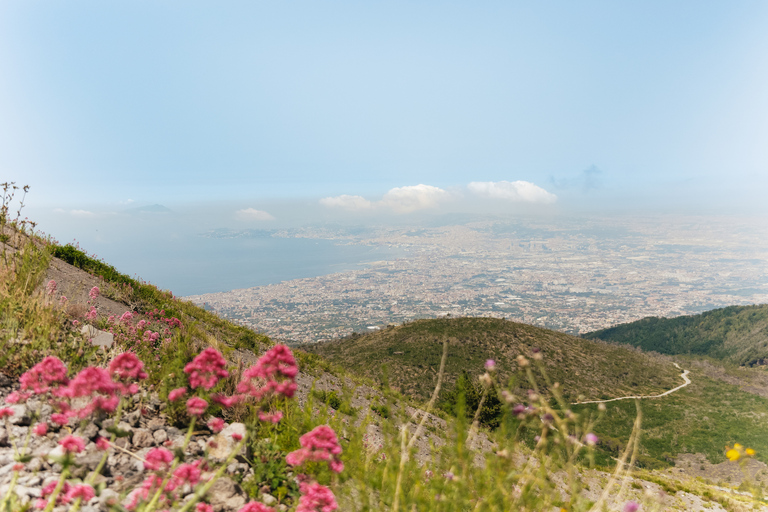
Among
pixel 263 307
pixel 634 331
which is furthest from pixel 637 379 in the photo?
pixel 263 307

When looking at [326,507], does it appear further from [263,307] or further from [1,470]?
[263,307]

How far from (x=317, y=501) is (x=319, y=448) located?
1.15 feet

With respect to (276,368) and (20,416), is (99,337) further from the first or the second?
(276,368)

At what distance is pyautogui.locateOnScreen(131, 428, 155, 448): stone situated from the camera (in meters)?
3.09

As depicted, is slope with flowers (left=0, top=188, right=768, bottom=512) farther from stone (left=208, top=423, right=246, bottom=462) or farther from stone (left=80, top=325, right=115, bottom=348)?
stone (left=80, top=325, right=115, bottom=348)

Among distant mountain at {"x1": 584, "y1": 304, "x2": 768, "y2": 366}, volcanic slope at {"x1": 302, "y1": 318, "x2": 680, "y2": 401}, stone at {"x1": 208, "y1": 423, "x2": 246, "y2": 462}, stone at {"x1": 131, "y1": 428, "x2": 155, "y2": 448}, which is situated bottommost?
distant mountain at {"x1": 584, "y1": 304, "x2": 768, "y2": 366}

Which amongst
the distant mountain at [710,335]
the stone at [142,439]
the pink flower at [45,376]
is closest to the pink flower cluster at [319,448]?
the stone at [142,439]

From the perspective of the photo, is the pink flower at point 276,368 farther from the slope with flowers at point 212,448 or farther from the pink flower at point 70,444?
the pink flower at point 70,444

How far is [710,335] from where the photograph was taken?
297 ft

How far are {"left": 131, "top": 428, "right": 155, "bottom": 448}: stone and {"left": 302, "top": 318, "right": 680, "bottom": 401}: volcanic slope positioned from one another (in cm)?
3618

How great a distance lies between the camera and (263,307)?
5837 inches

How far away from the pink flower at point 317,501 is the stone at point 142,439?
1815 mm

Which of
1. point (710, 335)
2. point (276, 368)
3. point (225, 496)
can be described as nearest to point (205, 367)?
point (276, 368)

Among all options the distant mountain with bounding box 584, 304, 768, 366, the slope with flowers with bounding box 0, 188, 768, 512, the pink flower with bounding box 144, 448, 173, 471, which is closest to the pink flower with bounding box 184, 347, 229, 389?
the slope with flowers with bounding box 0, 188, 768, 512
